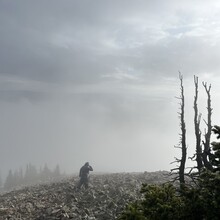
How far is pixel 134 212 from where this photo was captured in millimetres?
10836

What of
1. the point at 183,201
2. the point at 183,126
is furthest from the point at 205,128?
the point at 183,201

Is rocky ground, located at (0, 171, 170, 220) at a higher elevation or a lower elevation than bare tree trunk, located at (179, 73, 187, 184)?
lower

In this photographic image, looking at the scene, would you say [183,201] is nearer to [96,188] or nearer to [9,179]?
[96,188]

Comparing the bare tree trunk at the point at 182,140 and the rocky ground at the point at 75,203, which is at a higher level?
the bare tree trunk at the point at 182,140

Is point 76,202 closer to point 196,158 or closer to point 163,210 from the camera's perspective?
point 196,158

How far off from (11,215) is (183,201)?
757 inches

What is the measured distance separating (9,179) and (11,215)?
87946mm

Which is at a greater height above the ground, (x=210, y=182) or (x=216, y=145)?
(x=216, y=145)

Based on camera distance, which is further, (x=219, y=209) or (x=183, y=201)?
(x=183, y=201)

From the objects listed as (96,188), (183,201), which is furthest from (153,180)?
(183,201)

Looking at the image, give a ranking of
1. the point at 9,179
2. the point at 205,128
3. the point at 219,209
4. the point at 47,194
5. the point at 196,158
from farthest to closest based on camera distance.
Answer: the point at 9,179 → the point at 47,194 → the point at 205,128 → the point at 196,158 → the point at 219,209

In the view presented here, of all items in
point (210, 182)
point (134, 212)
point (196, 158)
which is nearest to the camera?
point (210, 182)

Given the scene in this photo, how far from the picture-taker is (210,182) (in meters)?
9.90

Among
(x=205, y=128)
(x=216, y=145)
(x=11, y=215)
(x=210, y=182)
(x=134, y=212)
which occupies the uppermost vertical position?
(x=205, y=128)
